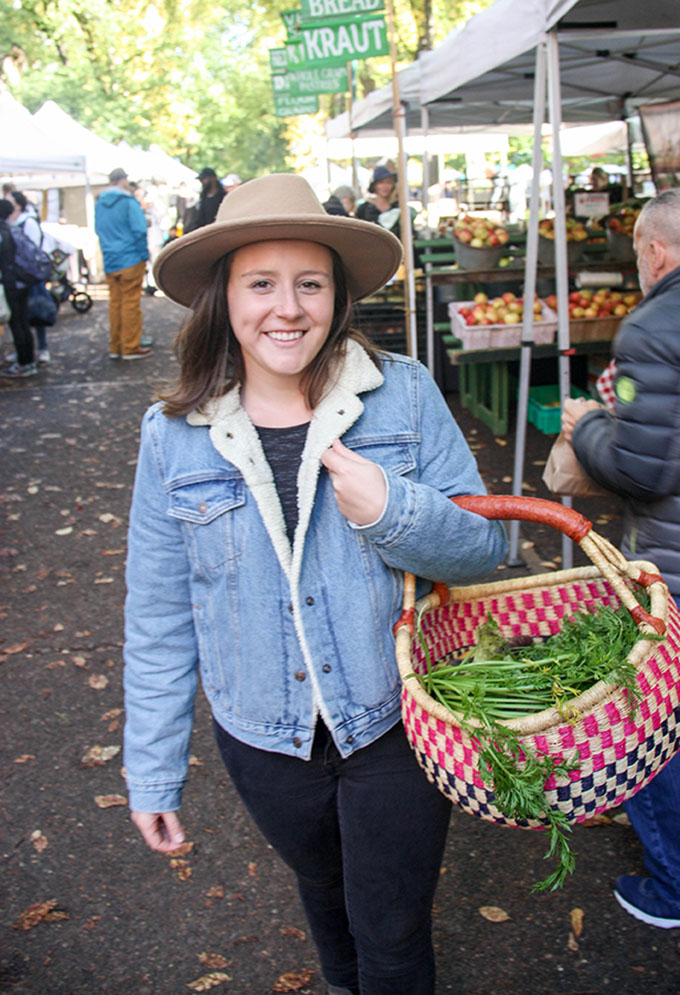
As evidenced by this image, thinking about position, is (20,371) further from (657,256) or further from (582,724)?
(582,724)

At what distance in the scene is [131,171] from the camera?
22.0m

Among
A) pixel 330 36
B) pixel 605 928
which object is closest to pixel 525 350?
pixel 605 928

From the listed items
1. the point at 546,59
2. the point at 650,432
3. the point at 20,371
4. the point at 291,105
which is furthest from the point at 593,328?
the point at 20,371

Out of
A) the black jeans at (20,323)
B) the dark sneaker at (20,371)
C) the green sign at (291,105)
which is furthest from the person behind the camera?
the green sign at (291,105)

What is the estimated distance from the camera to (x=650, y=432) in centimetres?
245

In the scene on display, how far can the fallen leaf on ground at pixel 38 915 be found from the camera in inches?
115

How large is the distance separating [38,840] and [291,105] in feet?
38.0

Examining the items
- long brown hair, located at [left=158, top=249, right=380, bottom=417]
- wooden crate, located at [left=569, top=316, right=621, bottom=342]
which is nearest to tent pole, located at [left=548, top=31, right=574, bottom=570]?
wooden crate, located at [left=569, top=316, right=621, bottom=342]

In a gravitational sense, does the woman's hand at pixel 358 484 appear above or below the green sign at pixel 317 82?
below

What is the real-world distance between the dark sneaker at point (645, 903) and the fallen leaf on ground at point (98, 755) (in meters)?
2.06

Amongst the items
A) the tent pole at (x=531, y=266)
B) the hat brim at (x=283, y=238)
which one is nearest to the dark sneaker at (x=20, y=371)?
the tent pole at (x=531, y=266)

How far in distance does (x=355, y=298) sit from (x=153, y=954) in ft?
6.80

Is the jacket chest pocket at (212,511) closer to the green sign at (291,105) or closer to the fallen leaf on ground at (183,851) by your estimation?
the fallen leaf on ground at (183,851)

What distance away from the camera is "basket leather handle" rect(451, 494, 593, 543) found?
68.8 inches
